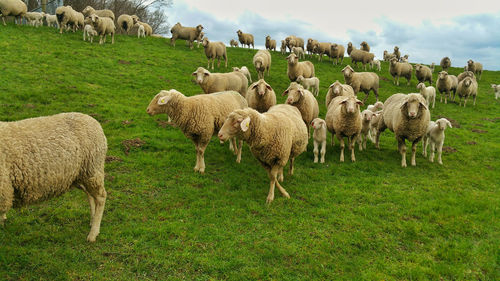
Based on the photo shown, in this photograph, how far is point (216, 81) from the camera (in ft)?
42.6

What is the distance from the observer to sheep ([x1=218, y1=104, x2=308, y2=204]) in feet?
18.8

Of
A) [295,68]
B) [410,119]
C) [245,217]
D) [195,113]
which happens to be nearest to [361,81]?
[295,68]

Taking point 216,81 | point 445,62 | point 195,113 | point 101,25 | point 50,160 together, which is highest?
point 445,62

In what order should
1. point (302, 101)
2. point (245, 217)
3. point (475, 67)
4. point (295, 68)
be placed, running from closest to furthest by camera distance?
point (245, 217) < point (302, 101) < point (295, 68) < point (475, 67)

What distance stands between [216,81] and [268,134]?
7466mm

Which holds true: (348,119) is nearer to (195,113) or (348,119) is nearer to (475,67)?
(195,113)

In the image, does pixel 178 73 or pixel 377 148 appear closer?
pixel 377 148

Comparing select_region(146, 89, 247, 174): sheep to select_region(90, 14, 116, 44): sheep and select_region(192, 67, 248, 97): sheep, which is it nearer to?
select_region(192, 67, 248, 97): sheep

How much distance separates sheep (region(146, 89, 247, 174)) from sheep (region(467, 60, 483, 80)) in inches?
1282

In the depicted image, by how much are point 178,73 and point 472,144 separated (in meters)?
15.7

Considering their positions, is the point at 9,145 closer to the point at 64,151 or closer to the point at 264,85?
the point at 64,151

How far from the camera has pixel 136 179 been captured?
712cm

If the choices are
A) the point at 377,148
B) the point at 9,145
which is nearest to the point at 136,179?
the point at 9,145

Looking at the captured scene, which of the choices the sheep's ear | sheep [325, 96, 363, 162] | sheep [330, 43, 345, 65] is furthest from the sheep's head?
sheep [330, 43, 345, 65]
